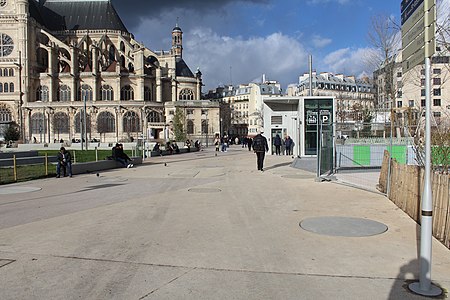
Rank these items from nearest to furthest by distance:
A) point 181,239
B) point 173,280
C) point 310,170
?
1. point 173,280
2. point 181,239
3. point 310,170

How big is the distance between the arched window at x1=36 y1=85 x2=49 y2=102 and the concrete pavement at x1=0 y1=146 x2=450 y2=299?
8220cm

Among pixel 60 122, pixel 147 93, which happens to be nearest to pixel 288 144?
pixel 147 93

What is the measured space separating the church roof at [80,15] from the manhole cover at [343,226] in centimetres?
9676

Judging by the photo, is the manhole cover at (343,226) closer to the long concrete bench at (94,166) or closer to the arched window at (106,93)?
the long concrete bench at (94,166)

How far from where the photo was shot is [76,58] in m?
86.2

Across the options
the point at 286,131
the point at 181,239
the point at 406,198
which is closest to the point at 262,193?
the point at 406,198

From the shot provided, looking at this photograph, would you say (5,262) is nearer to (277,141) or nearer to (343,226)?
(343,226)

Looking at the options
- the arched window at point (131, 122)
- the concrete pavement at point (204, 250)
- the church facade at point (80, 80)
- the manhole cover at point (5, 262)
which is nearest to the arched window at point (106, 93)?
the church facade at point (80, 80)

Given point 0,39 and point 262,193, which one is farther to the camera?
point 0,39

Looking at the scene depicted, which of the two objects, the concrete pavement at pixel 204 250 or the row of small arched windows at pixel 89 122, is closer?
the concrete pavement at pixel 204 250

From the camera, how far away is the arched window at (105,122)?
82.0 metres

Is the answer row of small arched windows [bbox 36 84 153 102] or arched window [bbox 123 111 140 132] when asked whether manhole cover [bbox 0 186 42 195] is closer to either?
arched window [bbox 123 111 140 132]

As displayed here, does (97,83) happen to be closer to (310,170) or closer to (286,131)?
(286,131)

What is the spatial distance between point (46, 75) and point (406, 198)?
8828cm
